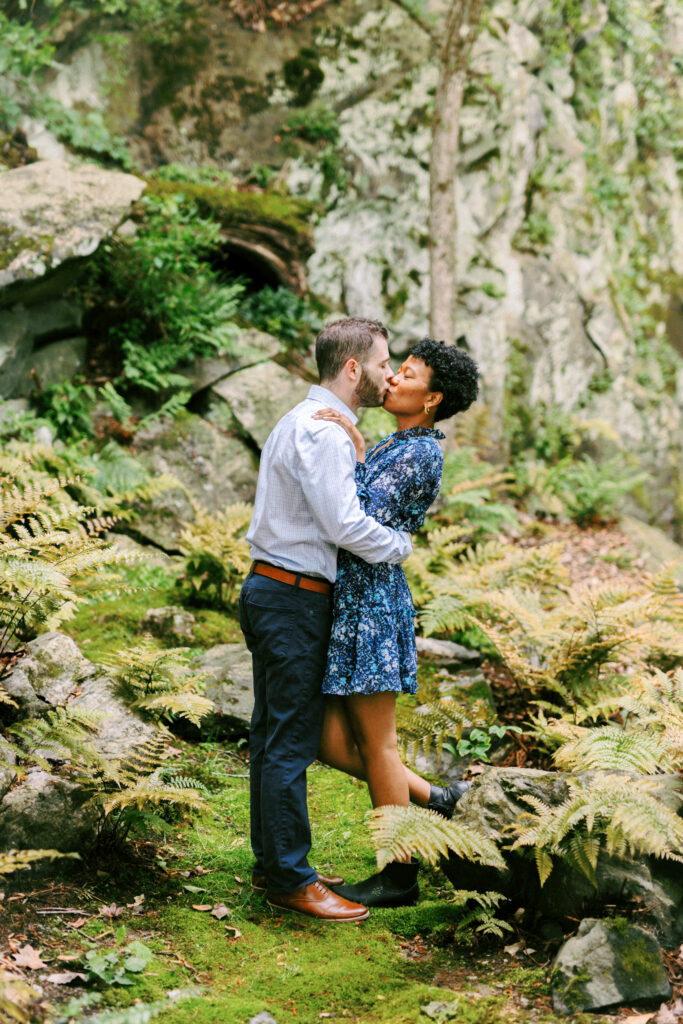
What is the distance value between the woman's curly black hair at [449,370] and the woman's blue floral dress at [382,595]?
8.7 inches

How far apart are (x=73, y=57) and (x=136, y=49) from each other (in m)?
0.97

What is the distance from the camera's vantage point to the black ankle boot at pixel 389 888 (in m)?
3.29

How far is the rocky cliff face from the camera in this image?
10789 mm

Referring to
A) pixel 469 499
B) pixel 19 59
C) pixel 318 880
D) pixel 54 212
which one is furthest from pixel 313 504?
pixel 19 59

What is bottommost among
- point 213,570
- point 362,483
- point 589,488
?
point 213,570

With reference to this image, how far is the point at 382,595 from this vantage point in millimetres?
3234

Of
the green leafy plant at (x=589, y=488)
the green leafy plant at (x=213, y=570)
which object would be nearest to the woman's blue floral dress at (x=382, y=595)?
the green leafy plant at (x=213, y=570)

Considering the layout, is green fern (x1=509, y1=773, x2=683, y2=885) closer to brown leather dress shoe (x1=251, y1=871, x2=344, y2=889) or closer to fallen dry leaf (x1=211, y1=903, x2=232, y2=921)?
brown leather dress shoe (x1=251, y1=871, x2=344, y2=889)

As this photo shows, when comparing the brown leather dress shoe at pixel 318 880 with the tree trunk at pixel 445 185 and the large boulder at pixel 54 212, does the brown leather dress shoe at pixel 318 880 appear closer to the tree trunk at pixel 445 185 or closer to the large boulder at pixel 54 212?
the large boulder at pixel 54 212

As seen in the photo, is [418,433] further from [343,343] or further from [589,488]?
[589,488]

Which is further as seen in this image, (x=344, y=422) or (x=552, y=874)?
(x=344, y=422)

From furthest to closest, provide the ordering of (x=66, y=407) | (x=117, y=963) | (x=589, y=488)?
(x=589, y=488) → (x=66, y=407) → (x=117, y=963)

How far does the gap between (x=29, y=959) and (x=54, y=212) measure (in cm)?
687

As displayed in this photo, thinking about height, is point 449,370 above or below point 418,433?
above
